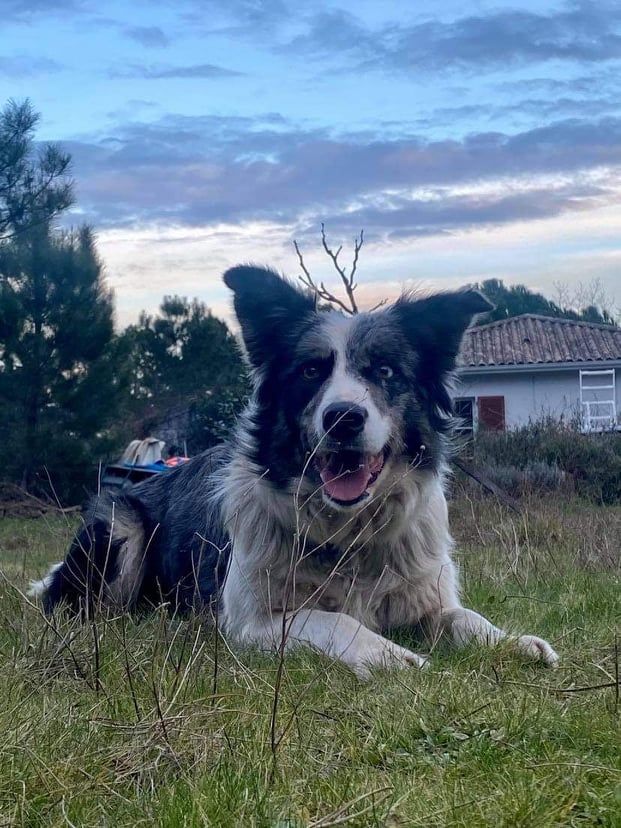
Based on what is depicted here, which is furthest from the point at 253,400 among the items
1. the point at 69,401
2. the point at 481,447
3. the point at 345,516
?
the point at 69,401

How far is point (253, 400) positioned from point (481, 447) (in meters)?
15.3

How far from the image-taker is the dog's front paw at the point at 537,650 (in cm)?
422

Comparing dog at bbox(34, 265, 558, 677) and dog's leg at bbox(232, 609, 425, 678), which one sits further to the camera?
dog at bbox(34, 265, 558, 677)

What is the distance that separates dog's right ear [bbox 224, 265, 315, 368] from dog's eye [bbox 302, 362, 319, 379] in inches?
11.6

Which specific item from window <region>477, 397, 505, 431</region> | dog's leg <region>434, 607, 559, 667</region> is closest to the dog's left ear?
dog's leg <region>434, 607, 559, 667</region>

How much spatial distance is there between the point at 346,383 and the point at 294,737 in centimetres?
208

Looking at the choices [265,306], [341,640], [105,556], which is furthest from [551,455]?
[341,640]

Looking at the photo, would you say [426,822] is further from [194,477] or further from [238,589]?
[194,477]

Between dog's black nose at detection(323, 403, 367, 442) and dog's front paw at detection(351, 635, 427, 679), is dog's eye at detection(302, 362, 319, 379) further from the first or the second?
dog's front paw at detection(351, 635, 427, 679)

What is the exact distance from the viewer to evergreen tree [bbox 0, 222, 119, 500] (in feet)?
72.5

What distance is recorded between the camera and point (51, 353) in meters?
22.6

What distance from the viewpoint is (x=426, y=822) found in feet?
8.17

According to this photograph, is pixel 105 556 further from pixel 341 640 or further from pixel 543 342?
pixel 543 342

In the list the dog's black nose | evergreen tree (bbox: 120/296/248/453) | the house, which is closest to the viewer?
the dog's black nose
